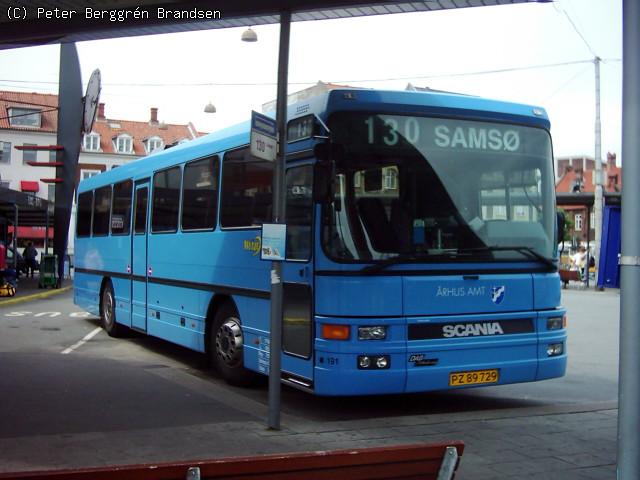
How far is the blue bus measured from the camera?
6.91 m

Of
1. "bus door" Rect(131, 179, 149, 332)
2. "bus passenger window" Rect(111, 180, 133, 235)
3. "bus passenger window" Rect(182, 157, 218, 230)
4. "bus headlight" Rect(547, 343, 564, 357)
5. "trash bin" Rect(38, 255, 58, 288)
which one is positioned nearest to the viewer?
"bus headlight" Rect(547, 343, 564, 357)

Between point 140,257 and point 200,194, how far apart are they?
8.98ft

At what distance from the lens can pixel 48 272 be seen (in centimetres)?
2792

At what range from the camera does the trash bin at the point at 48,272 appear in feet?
91.5

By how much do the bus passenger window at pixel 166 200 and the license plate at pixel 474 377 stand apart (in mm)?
5152

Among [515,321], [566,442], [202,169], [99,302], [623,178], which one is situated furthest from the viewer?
[99,302]

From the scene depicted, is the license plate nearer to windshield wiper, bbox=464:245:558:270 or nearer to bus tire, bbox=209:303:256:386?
windshield wiper, bbox=464:245:558:270

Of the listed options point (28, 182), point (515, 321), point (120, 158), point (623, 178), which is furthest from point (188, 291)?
point (120, 158)

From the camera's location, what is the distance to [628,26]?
4.26m

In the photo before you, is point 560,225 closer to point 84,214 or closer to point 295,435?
point 295,435

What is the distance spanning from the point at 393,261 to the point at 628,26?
3.27m

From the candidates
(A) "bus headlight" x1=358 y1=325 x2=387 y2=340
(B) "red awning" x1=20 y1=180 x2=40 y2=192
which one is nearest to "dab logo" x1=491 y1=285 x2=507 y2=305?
(A) "bus headlight" x1=358 y1=325 x2=387 y2=340

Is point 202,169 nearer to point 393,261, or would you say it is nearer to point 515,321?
point 393,261

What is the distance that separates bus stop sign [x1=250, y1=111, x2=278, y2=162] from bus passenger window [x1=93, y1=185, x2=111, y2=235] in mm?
8070
